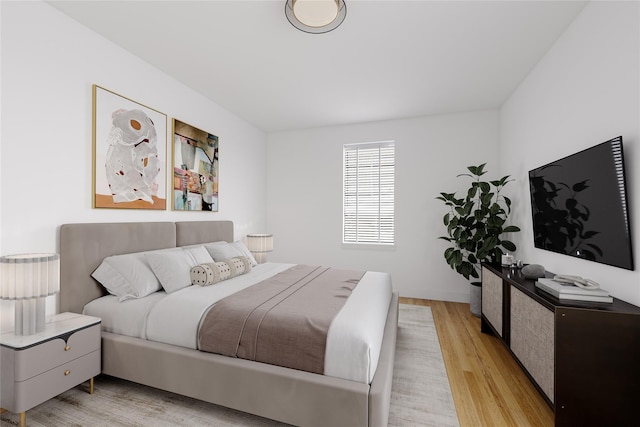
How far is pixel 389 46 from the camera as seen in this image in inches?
102

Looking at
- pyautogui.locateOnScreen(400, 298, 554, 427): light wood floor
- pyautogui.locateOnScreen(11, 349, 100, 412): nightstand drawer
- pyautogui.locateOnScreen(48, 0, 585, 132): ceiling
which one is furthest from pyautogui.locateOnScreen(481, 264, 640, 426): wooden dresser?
pyautogui.locateOnScreen(11, 349, 100, 412): nightstand drawer

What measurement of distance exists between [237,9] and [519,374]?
361 cm

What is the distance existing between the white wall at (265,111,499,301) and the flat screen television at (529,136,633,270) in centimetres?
177

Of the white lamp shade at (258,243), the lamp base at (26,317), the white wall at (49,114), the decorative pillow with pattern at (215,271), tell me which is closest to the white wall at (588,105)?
the decorative pillow with pattern at (215,271)

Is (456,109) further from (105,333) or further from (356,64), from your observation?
(105,333)

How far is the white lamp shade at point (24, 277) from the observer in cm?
167

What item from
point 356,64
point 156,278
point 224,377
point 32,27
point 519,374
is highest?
point 356,64

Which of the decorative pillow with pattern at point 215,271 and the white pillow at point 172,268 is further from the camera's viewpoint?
the decorative pillow with pattern at point 215,271

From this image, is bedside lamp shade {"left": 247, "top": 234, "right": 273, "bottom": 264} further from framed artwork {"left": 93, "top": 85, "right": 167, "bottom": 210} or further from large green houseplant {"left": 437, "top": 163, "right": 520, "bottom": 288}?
large green houseplant {"left": 437, "top": 163, "right": 520, "bottom": 288}

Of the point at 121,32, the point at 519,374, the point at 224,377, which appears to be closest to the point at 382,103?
the point at 121,32

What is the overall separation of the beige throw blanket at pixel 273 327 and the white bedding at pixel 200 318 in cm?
7

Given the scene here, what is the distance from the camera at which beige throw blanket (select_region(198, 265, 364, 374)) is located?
1.69 meters

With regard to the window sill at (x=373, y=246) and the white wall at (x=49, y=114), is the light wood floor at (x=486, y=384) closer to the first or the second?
the window sill at (x=373, y=246)

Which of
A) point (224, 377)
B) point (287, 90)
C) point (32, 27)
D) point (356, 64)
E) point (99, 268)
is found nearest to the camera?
point (224, 377)
